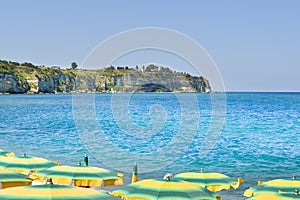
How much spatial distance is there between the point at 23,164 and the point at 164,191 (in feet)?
18.6

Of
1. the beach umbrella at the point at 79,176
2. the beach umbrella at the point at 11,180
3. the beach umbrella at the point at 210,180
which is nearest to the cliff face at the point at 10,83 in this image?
the beach umbrella at the point at 79,176

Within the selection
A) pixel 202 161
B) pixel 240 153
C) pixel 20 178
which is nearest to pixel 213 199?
pixel 20 178

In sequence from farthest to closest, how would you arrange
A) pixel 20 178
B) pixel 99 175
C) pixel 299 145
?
pixel 299 145
pixel 99 175
pixel 20 178

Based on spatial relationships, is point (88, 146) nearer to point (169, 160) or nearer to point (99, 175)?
point (169, 160)

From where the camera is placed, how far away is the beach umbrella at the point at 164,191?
9.57 m

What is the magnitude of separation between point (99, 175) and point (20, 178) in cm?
185

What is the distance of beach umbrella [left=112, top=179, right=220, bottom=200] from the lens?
9.57 meters

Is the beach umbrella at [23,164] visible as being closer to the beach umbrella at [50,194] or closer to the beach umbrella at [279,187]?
the beach umbrella at [279,187]

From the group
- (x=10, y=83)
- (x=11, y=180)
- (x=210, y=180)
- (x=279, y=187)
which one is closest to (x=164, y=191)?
(x=210, y=180)

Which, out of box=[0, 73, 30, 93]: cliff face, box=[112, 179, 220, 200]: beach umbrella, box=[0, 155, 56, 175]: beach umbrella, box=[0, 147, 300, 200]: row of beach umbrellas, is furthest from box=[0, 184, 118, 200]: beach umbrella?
box=[0, 73, 30, 93]: cliff face

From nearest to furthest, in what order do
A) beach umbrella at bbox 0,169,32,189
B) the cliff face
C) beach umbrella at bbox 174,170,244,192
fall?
beach umbrella at bbox 0,169,32,189 < beach umbrella at bbox 174,170,244,192 < the cliff face

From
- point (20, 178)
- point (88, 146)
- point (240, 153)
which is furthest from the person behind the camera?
point (88, 146)

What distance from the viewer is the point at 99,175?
39.9 feet

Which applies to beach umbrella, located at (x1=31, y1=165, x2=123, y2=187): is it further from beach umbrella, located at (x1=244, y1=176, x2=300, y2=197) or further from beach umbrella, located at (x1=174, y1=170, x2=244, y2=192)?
beach umbrella, located at (x1=244, y1=176, x2=300, y2=197)
